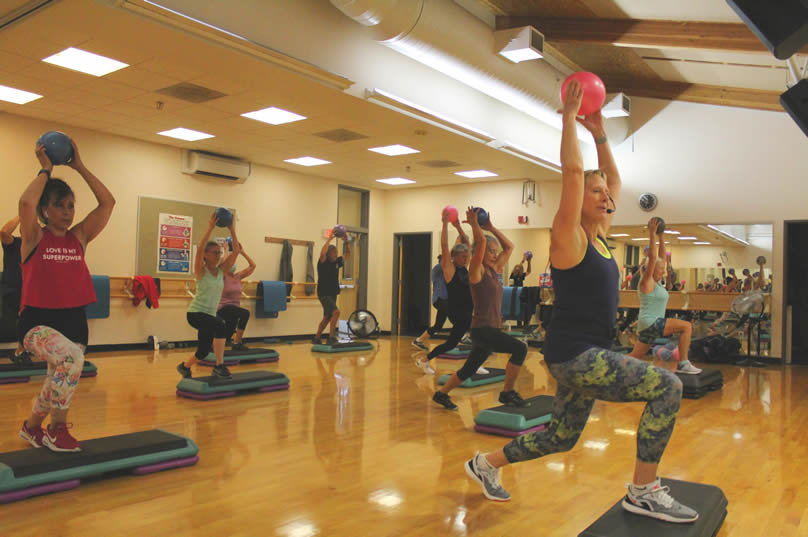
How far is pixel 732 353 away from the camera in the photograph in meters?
9.38

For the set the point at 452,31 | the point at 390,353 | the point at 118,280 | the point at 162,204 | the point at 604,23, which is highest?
the point at 604,23

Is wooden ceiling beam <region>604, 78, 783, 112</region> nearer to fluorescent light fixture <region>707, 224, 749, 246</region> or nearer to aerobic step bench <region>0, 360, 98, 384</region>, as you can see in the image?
fluorescent light fixture <region>707, 224, 749, 246</region>

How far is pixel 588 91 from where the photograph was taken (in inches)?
102

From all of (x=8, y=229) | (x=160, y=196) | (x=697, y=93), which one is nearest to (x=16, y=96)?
(x=8, y=229)

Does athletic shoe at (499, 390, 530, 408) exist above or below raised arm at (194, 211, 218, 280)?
below

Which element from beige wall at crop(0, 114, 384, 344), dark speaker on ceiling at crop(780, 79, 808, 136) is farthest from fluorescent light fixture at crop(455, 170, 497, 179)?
dark speaker on ceiling at crop(780, 79, 808, 136)

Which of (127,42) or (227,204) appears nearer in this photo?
(127,42)

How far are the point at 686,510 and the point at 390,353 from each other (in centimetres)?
715

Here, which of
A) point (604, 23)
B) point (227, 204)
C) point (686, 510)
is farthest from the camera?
A: point (227, 204)

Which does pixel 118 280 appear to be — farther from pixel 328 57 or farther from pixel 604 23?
pixel 604 23

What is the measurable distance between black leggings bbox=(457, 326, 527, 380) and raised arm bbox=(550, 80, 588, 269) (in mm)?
2387

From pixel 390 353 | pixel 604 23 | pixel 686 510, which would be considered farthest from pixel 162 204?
pixel 686 510

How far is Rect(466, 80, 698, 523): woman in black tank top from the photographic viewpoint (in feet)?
7.74

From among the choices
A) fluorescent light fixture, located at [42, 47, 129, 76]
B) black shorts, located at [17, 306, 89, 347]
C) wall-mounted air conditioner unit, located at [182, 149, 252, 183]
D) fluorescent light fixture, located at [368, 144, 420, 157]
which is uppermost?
fluorescent light fixture, located at [42, 47, 129, 76]
